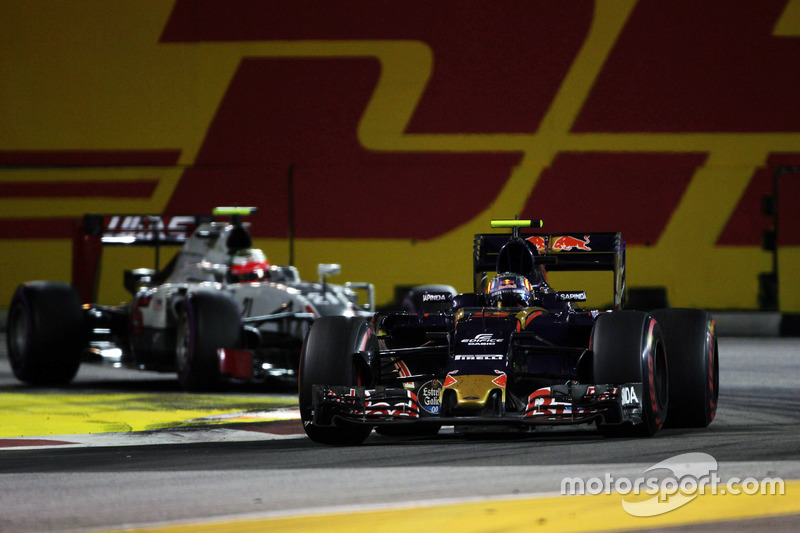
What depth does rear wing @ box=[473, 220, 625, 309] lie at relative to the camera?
11.6 meters

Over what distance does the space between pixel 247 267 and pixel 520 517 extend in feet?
31.3

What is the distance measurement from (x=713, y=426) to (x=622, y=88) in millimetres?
13843

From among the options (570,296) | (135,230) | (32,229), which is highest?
(32,229)

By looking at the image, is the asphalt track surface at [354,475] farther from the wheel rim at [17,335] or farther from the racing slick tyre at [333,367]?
the wheel rim at [17,335]

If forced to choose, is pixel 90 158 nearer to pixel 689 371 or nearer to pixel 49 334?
pixel 49 334

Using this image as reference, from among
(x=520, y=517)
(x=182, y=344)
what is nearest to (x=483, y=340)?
(x=520, y=517)

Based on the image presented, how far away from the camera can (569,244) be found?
11711 mm

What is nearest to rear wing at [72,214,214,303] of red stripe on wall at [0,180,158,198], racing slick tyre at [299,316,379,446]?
red stripe on wall at [0,180,158,198]

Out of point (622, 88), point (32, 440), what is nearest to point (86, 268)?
point (32, 440)

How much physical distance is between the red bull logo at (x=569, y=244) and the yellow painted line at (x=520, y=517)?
4579 mm

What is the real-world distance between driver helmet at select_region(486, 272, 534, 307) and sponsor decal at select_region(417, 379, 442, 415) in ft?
4.22

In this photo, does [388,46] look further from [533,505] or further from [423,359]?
[533,505]

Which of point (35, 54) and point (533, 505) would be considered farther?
point (35, 54)

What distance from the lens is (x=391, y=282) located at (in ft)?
74.6
